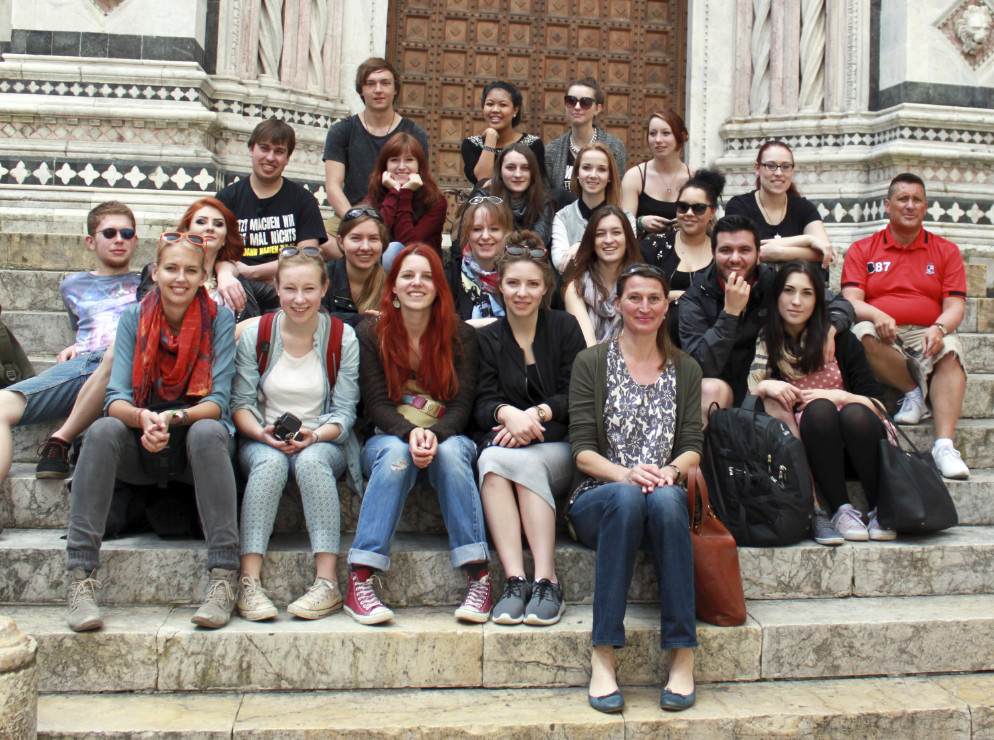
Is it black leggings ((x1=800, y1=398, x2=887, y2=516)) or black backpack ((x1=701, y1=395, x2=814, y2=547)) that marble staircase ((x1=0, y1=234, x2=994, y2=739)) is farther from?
black leggings ((x1=800, y1=398, x2=887, y2=516))

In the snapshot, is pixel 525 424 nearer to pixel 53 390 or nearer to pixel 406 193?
pixel 406 193

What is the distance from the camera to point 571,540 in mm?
3984

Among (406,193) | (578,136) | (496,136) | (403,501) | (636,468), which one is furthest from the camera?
(578,136)

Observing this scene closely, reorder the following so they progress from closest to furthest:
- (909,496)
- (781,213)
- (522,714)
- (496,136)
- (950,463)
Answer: (522,714)
(909,496)
(950,463)
(781,213)
(496,136)

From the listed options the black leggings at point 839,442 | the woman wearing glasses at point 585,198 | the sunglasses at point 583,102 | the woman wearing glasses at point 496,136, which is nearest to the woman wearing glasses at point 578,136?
the sunglasses at point 583,102

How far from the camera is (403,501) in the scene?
12.1 ft

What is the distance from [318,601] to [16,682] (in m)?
1.15

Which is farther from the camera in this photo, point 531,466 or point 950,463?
point 950,463

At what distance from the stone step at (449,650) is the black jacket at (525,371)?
2.85ft

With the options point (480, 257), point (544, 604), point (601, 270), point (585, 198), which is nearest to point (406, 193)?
point (480, 257)

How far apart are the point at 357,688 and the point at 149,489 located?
1.28 m

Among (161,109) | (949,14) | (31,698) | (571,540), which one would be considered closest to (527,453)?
(571,540)

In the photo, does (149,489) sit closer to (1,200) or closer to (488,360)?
(488,360)

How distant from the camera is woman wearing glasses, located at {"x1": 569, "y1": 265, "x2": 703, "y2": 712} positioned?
3.28m
